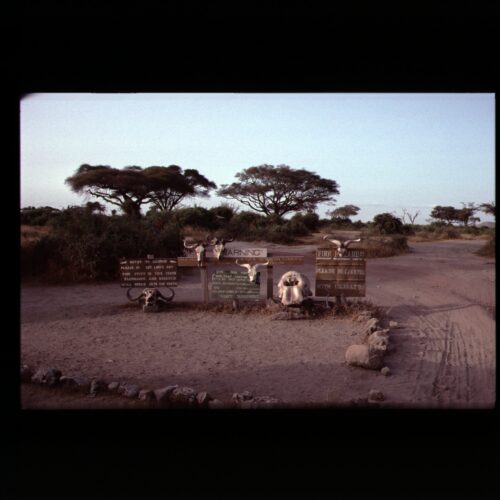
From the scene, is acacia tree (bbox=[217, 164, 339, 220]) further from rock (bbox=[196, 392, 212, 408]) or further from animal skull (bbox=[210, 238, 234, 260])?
rock (bbox=[196, 392, 212, 408])

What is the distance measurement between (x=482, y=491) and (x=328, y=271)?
3743 mm

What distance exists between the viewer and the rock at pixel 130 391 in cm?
436

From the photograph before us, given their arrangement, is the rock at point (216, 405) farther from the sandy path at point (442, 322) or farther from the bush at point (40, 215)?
the bush at point (40, 215)

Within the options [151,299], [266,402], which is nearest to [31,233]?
[151,299]

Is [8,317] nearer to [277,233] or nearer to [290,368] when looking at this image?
[290,368]

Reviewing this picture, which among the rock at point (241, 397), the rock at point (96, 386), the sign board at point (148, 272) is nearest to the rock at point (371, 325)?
the rock at point (241, 397)

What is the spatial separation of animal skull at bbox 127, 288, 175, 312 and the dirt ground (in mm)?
150

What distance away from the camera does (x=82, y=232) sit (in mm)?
9328

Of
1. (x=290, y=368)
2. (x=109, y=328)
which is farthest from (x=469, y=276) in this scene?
(x=109, y=328)

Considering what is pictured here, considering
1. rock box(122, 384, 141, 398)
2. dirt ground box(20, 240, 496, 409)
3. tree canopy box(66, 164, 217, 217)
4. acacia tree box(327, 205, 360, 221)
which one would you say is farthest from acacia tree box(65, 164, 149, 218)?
rock box(122, 384, 141, 398)

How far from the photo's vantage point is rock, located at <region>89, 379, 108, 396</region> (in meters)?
4.41

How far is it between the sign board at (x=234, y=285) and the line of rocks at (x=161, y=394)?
240 cm

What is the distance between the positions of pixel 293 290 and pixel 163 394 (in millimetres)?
2808

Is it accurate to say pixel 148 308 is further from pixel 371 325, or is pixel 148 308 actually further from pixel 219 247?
pixel 371 325
